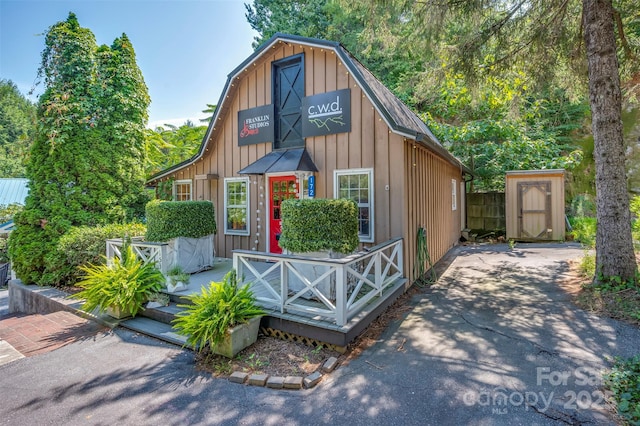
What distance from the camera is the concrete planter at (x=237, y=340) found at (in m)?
3.48

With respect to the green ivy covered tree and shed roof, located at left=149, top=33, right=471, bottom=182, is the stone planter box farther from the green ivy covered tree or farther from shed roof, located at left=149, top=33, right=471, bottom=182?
shed roof, located at left=149, top=33, right=471, bottom=182

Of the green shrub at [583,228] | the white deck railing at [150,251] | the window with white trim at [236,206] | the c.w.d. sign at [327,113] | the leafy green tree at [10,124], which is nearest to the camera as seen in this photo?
the white deck railing at [150,251]

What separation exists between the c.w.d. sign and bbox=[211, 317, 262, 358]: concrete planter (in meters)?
4.01

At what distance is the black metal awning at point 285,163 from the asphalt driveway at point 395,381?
3335 mm

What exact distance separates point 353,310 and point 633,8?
7.96 metres

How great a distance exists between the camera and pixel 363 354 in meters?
3.54

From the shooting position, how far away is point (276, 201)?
23.6 ft

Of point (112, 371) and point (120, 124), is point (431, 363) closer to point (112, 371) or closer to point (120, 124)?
point (112, 371)

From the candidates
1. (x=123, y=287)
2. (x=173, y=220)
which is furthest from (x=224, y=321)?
(x=173, y=220)

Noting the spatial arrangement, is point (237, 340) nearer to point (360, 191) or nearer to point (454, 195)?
point (360, 191)

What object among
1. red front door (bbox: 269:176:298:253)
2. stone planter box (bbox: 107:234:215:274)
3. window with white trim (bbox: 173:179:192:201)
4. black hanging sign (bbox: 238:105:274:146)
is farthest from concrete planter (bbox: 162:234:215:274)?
window with white trim (bbox: 173:179:192:201)

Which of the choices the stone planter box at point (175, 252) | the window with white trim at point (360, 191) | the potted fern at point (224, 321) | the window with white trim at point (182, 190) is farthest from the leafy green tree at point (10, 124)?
the potted fern at point (224, 321)

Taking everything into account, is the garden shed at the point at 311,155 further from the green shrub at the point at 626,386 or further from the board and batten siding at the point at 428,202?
the green shrub at the point at 626,386

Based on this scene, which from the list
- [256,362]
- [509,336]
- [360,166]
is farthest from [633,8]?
[256,362]
